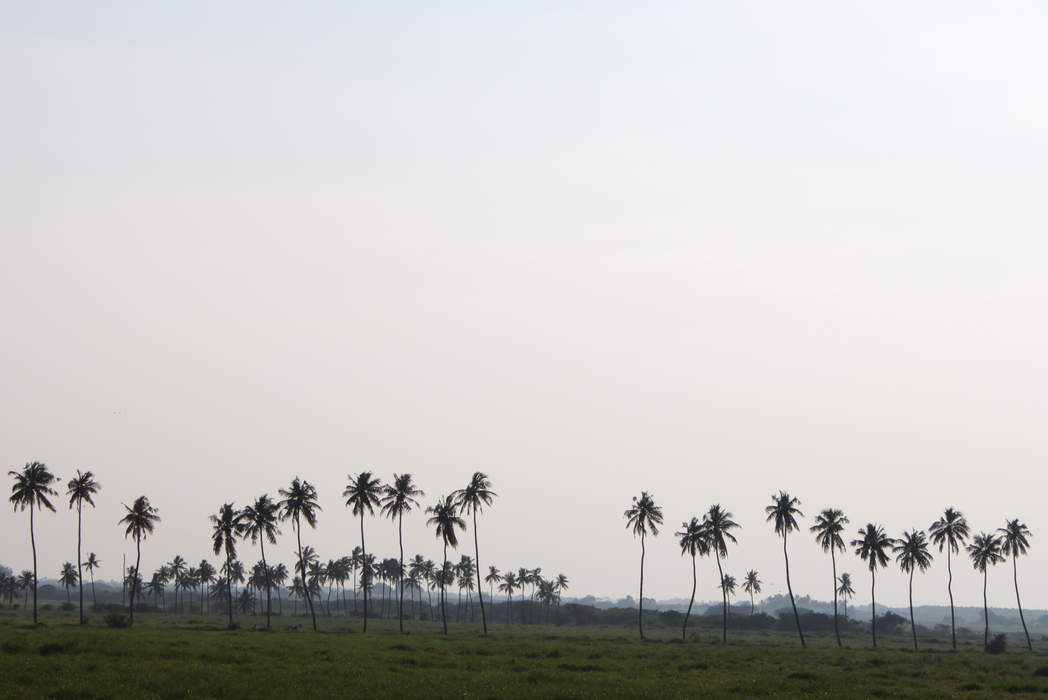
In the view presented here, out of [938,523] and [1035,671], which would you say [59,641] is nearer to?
[1035,671]

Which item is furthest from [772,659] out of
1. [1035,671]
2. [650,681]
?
[650,681]

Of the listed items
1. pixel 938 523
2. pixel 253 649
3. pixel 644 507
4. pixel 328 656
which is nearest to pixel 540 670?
pixel 328 656

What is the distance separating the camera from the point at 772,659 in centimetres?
8875

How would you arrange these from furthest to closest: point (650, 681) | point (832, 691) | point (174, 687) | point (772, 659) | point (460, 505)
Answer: point (460, 505) → point (772, 659) → point (650, 681) → point (832, 691) → point (174, 687)

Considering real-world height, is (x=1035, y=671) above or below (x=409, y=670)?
below

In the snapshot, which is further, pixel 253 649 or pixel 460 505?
pixel 460 505

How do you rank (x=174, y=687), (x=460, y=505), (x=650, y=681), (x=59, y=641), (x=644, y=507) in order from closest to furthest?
(x=174, y=687) < (x=650, y=681) < (x=59, y=641) < (x=460, y=505) < (x=644, y=507)

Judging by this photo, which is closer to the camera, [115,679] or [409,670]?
[115,679]

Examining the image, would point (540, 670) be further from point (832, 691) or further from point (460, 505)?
point (460, 505)

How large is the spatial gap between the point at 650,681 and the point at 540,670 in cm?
729

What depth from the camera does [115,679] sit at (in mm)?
49875

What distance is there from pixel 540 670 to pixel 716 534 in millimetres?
83927

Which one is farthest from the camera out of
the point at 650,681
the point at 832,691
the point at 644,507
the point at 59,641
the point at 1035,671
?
the point at 644,507

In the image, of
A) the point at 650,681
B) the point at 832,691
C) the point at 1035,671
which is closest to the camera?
the point at 832,691
